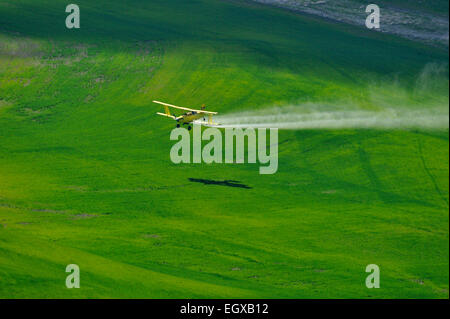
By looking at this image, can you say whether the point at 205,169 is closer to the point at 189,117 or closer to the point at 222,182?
the point at 222,182

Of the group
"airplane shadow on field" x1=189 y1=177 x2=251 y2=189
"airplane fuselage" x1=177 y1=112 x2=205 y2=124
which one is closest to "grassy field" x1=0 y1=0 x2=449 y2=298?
"airplane shadow on field" x1=189 y1=177 x2=251 y2=189

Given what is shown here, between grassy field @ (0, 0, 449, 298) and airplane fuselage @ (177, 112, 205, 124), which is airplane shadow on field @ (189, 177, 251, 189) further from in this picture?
airplane fuselage @ (177, 112, 205, 124)

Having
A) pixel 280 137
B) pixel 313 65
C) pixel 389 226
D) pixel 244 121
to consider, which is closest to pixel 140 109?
pixel 244 121

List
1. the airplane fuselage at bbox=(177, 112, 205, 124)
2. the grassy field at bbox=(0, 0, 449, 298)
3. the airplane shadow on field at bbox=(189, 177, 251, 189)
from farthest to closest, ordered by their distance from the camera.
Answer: the airplane fuselage at bbox=(177, 112, 205, 124) < the airplane shadow on field at bbox=(189, 177, 251, 189) < the grassy field at bbox=(0, 0, 449, 298)

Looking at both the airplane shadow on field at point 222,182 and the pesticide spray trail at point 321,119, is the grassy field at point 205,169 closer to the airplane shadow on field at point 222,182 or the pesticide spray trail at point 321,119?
the airplane shadow on field at point 222,182

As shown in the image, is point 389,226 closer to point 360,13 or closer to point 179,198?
point 179,198

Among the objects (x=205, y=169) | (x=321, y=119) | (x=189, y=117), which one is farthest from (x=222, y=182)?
(x=321, y=119)

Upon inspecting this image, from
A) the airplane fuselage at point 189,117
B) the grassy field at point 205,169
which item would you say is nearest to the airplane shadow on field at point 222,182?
the grassy field at point 205,169
